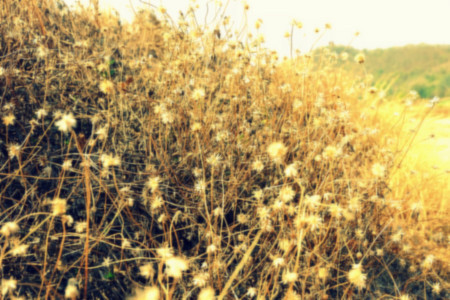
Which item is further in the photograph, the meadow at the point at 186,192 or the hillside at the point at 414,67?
the hillside at the point at 414,67

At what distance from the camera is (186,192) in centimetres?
177

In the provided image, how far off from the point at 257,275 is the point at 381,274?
80cm

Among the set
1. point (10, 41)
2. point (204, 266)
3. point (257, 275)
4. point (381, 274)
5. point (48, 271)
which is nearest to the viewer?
point (48, 271)

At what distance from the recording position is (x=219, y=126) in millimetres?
1931

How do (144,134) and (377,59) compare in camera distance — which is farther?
(377,59)

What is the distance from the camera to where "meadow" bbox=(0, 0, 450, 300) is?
1.34m

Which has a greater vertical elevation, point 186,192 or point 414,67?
point 414,67

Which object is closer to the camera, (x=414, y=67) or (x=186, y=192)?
(x=186, y=192)

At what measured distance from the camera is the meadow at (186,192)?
1.34 metres

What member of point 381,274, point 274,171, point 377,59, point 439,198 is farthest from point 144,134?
point 377,59

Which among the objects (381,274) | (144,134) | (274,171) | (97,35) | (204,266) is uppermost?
(97,35)

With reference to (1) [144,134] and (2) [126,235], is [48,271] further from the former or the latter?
(1) [144,134]

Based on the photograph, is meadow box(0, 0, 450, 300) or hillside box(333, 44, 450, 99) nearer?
meadow box(0, 0, 450, 300)

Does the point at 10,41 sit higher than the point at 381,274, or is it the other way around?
the point at 10,41
